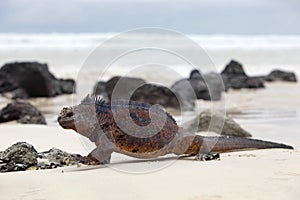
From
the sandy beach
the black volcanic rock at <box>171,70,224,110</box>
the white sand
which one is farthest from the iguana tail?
the black volcanic rock at <box>171,70,224,110</box>

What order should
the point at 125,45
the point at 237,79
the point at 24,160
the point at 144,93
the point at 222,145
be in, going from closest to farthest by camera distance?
the point at 24,160 → the point at 222,145 → the point at 144,93 → the point at 237,79 → the point at 125,45

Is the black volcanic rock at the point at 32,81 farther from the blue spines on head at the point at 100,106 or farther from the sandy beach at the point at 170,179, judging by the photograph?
the blue spines on head at the point at 100,106

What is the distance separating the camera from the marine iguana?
5.82 metres

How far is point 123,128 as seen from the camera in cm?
589

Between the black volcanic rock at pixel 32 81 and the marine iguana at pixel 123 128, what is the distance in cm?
1418

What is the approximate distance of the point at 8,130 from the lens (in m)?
8.51

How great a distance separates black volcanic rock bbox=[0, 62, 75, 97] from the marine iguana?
14176mm

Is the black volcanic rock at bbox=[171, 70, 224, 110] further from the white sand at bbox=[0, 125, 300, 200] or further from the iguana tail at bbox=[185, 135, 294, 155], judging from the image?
the white sand at bbox=[0, 125, 300, 200]

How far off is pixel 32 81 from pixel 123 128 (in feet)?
48.9

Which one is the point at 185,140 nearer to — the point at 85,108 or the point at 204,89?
the point at 85,108

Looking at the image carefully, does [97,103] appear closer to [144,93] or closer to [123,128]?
[123,128]

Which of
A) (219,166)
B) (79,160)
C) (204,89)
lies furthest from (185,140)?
(204,89)

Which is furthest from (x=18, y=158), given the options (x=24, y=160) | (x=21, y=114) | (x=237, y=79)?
(x=237, y=79)

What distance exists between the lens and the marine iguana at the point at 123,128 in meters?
5.82
